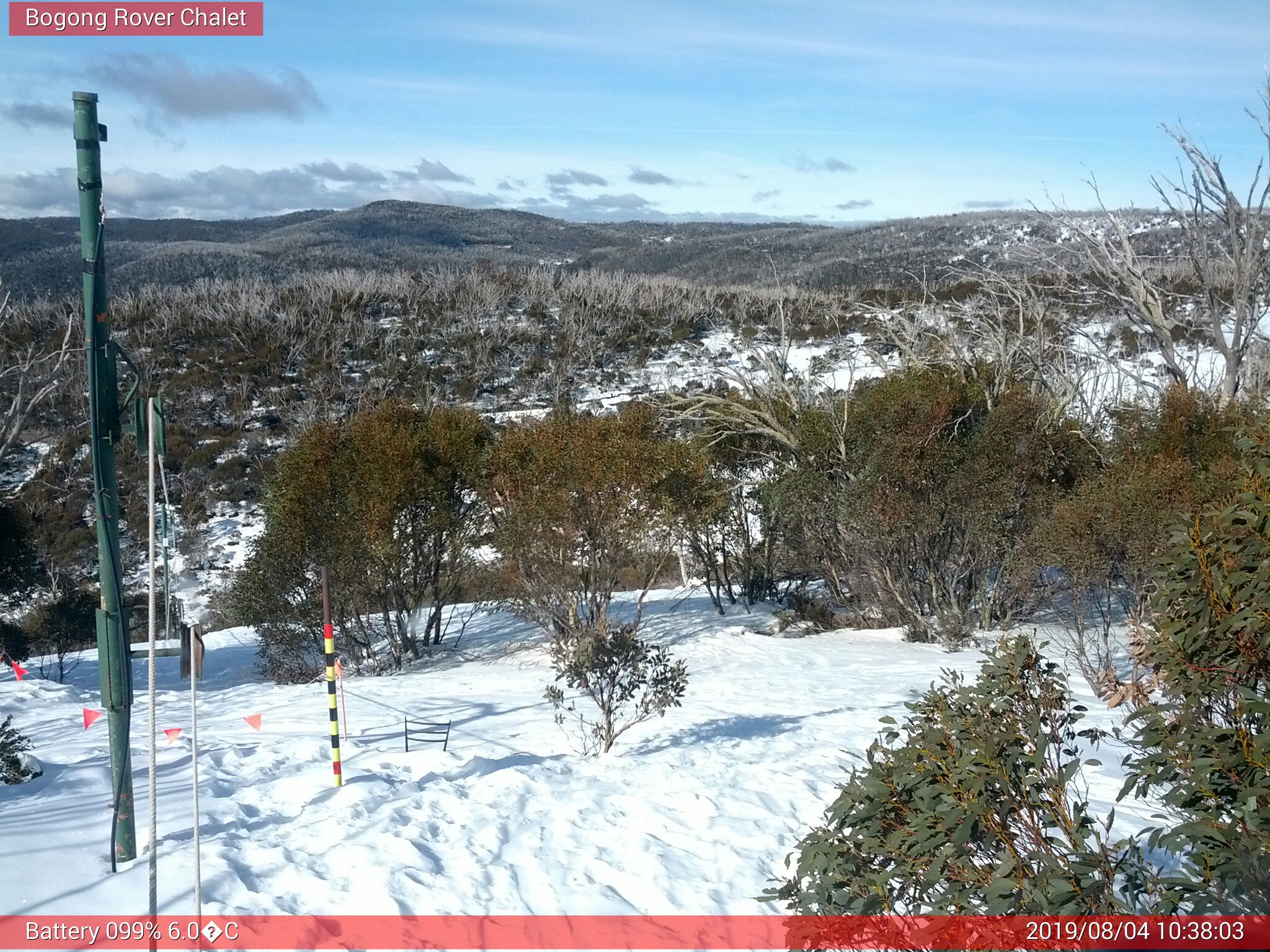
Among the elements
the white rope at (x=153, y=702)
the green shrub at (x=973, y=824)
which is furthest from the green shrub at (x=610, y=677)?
the green shrub at (x=973, y=824)

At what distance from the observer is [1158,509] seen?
9.51m

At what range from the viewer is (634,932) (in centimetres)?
433

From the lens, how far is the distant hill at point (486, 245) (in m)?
60.5

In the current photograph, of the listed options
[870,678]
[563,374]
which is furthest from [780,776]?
[563,374]

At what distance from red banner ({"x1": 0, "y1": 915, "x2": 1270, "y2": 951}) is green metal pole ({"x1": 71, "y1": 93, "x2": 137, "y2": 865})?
0.69 meters

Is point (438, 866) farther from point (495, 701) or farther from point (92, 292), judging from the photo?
point (495, 701)

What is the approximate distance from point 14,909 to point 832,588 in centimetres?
1379

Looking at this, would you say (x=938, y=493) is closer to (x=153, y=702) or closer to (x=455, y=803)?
(x=455, y=803)

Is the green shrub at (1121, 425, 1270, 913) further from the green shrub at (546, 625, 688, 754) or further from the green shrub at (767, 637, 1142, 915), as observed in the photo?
the green shrub at (546, 625, 688, 754)

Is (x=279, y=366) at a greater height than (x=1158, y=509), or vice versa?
(x=279, y=366)

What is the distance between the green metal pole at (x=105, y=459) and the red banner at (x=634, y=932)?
69 cm

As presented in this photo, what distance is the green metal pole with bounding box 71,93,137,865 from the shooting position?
3912mm

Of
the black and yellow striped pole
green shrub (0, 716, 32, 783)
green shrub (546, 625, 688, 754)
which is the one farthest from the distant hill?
green shrub (0, 716, 32, 783)

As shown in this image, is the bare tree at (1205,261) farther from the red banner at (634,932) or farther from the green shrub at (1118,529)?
the red banner at (634,932)
